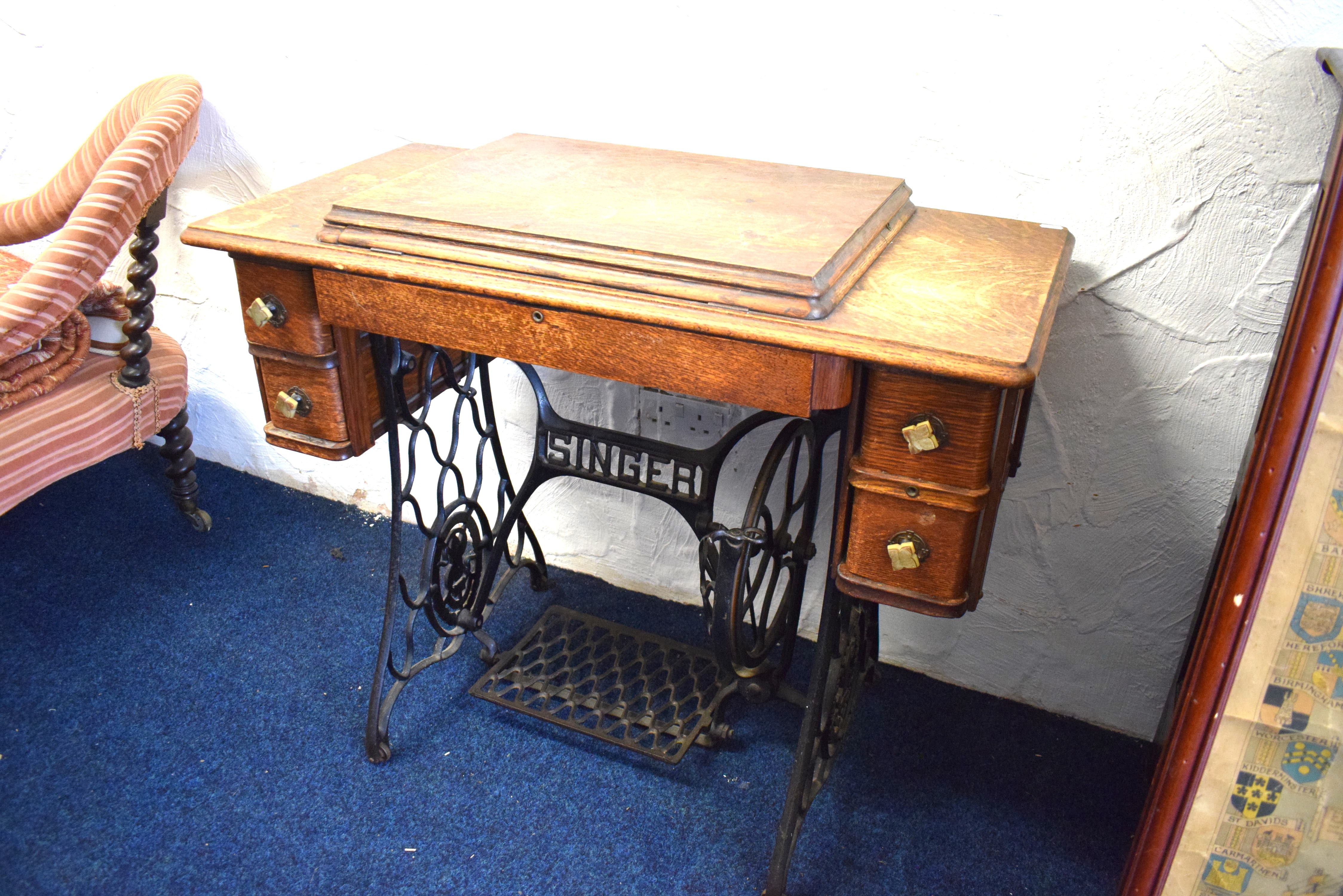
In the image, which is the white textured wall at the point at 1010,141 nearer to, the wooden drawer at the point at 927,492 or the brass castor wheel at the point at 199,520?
the wooden drawer at the point at 927,492

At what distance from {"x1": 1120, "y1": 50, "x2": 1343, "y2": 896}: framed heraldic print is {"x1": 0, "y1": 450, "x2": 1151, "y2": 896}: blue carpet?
1.72 ft

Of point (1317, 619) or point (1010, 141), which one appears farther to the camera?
point (1010, 141)

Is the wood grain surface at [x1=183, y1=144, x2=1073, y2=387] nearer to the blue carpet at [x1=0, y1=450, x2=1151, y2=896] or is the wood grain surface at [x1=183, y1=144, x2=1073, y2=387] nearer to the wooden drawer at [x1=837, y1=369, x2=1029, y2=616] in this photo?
the wooden drawer at [x1=837, y1=369, x2=1029, y2=616]

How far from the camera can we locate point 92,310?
6.54 ft

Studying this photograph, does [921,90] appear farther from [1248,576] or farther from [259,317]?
[259,317]

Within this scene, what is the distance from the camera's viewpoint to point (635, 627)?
2.11 metres

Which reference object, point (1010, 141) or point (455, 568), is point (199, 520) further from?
point (1010, 141)

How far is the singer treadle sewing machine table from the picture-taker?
1.18 metres

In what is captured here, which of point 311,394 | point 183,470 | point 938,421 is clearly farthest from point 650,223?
point 183,470

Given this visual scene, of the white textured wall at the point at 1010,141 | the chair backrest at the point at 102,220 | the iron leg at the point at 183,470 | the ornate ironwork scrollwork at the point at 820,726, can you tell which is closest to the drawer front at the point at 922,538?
the ornate ironwork scrollwork at the point at 820,726

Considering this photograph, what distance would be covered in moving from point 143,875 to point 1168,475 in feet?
5.73

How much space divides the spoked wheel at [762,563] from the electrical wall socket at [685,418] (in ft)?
0.47

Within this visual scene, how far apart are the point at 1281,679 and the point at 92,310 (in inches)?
80.7

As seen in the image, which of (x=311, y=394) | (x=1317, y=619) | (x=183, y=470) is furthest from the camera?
(x=183, y=470)
